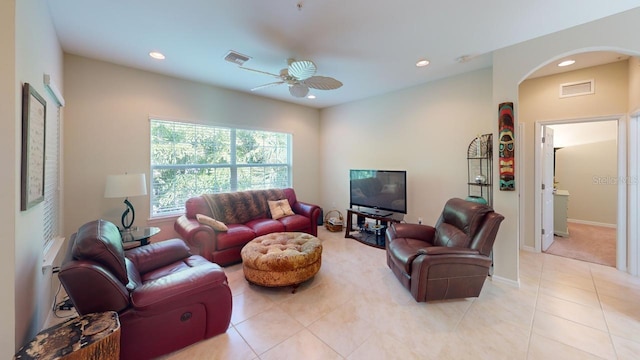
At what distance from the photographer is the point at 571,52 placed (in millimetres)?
2301

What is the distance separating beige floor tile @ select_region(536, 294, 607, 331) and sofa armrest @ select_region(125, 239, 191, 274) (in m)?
3.63

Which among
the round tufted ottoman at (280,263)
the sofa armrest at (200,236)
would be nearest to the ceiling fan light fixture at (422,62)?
the round tufted ottoman at (280,263)

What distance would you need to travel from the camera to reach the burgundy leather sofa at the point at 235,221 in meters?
3.08

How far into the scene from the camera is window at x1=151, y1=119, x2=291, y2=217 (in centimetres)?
356

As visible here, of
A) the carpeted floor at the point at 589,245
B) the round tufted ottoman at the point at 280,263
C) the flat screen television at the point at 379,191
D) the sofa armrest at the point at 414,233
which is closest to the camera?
the round tufted ottoman at the point at 280,263

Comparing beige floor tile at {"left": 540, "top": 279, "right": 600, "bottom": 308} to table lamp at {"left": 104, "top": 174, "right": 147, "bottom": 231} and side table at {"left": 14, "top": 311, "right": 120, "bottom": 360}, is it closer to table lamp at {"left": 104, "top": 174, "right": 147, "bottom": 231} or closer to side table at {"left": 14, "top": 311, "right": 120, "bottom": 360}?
side table at {"left": 14, "top": 311, "right": 120, "bottom": 360}

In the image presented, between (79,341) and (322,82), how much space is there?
2.82 meters

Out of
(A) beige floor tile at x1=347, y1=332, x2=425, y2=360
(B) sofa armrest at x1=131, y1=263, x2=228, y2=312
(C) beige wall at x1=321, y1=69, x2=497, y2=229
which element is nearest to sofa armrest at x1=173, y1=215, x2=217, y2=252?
(B) sofa armrest at x1=131, y1=263, x2=228, y2=312

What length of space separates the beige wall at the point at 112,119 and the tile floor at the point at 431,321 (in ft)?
6.98

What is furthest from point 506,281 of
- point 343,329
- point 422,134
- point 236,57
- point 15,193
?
point 15,193

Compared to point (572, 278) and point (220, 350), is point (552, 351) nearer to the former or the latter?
point (572, 278)

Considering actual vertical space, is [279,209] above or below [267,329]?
above

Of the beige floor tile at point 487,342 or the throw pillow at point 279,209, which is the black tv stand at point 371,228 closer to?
the throw pillow at point 279,209

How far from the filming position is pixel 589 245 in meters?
3.79
